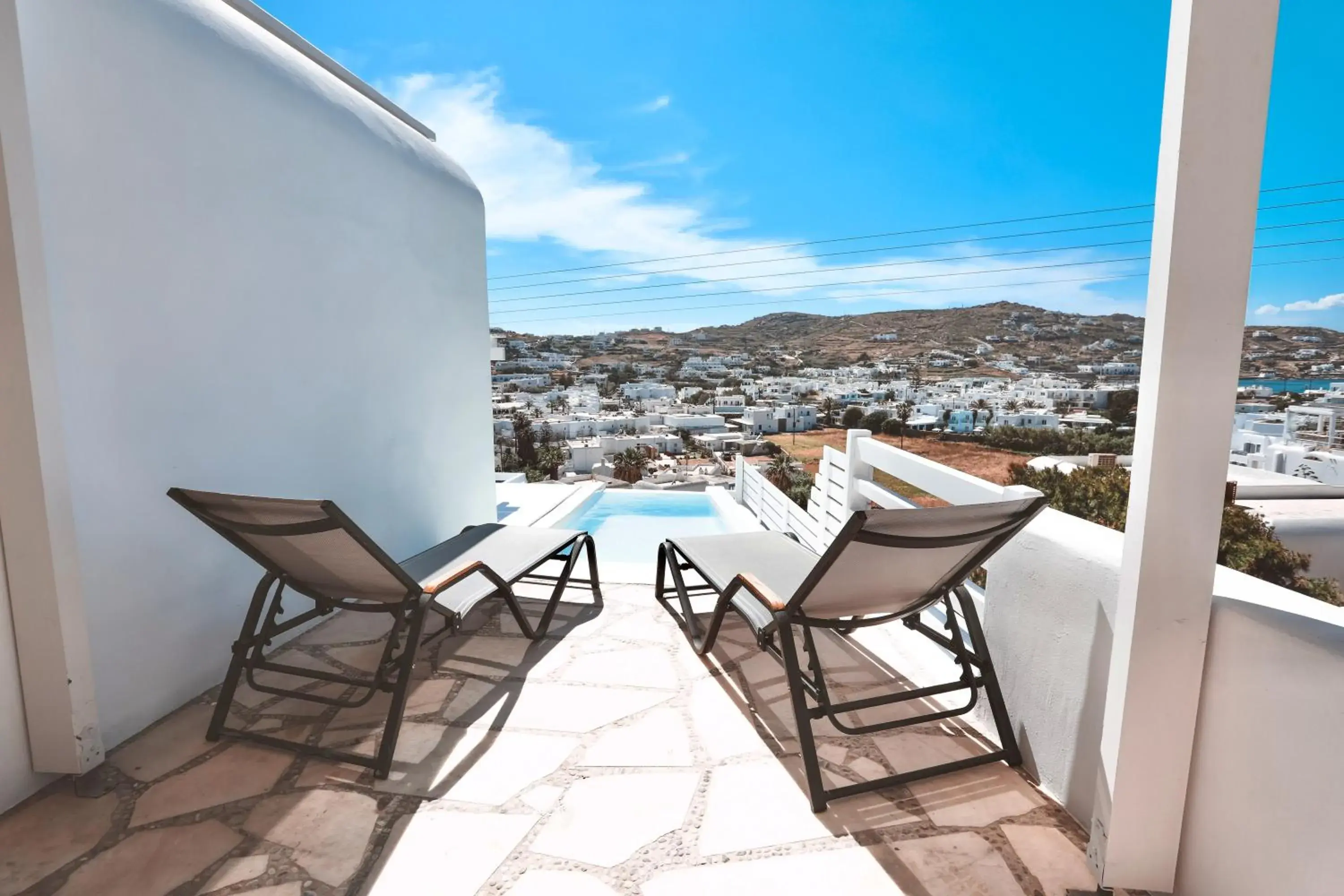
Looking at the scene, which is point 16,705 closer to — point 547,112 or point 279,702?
point 279,702

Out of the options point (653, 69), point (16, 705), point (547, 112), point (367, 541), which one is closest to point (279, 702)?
point (16, 705)

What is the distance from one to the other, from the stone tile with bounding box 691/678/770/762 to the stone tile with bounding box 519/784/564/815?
59 centimetres

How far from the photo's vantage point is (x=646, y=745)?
2416 millimetres

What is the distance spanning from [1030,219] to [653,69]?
62.6ft

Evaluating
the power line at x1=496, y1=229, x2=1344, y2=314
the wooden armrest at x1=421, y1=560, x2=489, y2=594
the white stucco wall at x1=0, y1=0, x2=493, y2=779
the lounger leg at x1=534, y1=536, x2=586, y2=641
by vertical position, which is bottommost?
the lounger leg at x1=534, y1=536, x2=586, y2=641

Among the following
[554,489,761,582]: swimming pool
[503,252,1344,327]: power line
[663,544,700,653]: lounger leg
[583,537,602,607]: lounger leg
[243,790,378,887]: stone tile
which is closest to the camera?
[243,790,378,887]: stone tile

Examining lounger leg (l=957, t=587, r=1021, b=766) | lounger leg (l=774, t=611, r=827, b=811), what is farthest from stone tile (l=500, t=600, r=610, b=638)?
lounger leg (l=957, t=587, r=1021, b=766)

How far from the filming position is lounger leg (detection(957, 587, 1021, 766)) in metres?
2.25

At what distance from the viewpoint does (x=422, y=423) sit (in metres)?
4.96

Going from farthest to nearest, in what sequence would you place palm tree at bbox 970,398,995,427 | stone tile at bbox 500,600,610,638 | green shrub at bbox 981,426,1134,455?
palm tree at bbox 970,398,995,427
green shrub at bbox 981,426,1134,455
stone tile at bbox 500,600,610,638

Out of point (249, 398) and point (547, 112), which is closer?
point (249, 398)

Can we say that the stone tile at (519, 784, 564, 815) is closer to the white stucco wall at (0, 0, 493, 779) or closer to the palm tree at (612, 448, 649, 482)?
the white stucco wall at (0, 0, 493, 779)

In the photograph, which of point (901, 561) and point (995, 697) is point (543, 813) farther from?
point (995, 697)

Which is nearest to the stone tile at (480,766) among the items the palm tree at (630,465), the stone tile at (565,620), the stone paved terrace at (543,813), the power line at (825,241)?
the stone paved terrace at (543,813)
